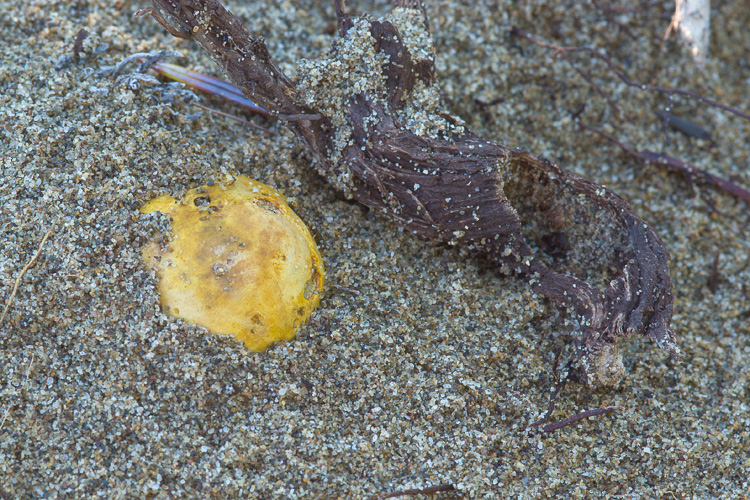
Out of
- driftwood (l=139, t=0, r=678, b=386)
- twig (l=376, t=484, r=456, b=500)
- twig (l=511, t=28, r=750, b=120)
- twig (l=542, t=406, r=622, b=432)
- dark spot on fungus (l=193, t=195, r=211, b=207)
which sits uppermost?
twig (l=511, t=28, r=750, b=120)

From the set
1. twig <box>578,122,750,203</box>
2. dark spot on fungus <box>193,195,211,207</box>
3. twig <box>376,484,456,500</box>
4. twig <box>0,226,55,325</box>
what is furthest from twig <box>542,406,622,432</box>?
twig <box>0,226,55,325</box>

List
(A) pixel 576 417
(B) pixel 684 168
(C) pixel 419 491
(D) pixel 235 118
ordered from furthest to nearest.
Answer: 1. (B) pixel 684 168
2. (D) pixel 235 118
3. (A) pixel 576 417
4. (C) pixel 419 491

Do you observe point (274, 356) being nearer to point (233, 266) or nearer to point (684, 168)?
point (233, 266)

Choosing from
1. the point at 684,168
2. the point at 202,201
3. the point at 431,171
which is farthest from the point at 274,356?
the point at 684,168

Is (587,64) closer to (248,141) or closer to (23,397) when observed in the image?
(248,141)

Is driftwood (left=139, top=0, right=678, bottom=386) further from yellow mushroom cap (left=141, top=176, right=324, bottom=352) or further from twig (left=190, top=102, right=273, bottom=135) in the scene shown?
yellow mushroom cap (left=141, top=176, right=324, bottom=352)

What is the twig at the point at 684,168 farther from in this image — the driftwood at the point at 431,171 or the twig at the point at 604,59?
the driftwood at the point at 431,171
